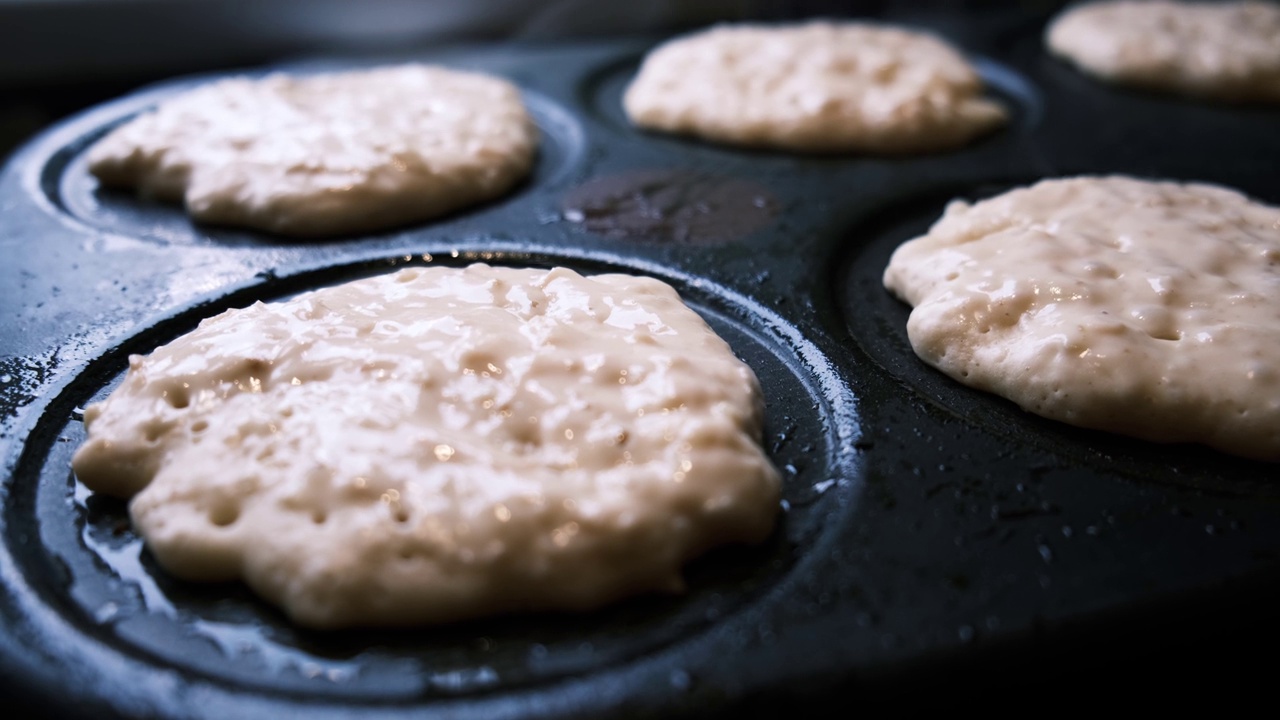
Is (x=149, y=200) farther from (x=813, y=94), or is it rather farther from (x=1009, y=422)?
(x=1009, y=422)

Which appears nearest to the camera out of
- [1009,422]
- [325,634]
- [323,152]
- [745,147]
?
[325,634]

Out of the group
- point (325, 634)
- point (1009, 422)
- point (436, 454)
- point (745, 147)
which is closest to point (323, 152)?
point (745, 147)

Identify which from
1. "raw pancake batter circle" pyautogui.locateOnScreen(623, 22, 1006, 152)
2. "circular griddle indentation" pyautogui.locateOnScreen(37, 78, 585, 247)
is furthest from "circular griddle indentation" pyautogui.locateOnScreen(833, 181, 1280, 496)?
"circular griddle indentation" pyautogui.locateOnScreen(37, 78, 585, 247)

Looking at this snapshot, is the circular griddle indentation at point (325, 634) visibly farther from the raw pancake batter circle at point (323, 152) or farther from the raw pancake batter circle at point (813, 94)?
the raw pancake batter circle at point (813, 94)

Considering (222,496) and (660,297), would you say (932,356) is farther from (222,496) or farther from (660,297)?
(222,496)

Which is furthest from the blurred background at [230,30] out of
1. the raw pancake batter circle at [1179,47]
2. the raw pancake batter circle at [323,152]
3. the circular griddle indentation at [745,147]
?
the raw pancake batter circle at [1179,47]

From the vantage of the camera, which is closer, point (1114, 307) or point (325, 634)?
point (325, 634)
